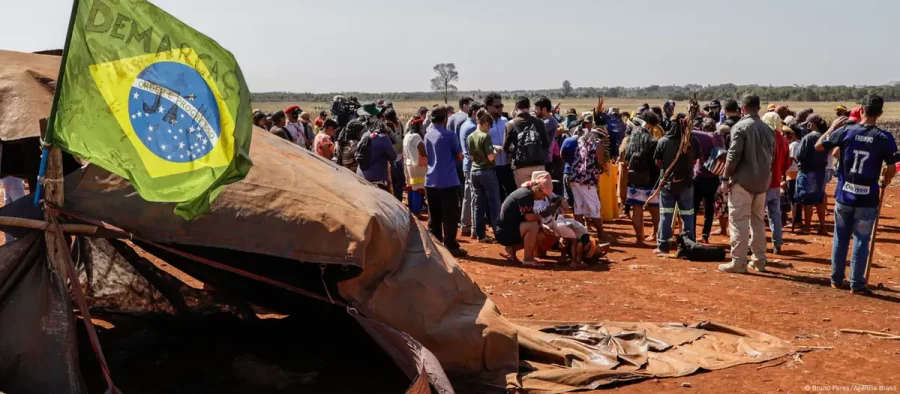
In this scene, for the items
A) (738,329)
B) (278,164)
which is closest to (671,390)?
(738,329)

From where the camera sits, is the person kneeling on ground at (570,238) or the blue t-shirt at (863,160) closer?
the blue t-shirt at (863,160)

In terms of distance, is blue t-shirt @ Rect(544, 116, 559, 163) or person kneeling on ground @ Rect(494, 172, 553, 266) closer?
person kneeling on ground @ Rect(494, 172, 553, 266)

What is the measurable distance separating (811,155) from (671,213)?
248cm

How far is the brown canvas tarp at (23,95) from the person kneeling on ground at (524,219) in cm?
540

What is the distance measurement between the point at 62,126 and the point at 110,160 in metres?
0.29

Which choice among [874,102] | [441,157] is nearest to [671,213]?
[441,157]

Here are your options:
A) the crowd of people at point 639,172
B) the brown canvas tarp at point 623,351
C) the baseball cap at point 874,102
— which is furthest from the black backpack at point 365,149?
the baseball cap at point 874,102

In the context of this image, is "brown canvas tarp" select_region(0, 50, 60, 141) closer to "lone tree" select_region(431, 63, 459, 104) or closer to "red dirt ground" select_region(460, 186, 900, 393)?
"red dirt ground" select_region(460, 186, 900, 393)

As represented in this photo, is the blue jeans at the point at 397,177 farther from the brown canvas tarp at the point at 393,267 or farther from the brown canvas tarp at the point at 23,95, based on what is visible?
the brown canvas tarp at the point at 23,95

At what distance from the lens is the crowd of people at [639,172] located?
8.79m

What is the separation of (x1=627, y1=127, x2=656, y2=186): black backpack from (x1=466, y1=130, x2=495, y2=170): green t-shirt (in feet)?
5.78

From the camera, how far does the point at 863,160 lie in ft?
27.9

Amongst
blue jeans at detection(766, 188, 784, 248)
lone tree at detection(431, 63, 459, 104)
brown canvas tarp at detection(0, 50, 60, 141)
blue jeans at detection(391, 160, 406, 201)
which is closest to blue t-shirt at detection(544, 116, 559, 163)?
blue jeans at detection(391, 160, 406, 201)

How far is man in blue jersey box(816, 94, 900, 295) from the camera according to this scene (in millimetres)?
8477
